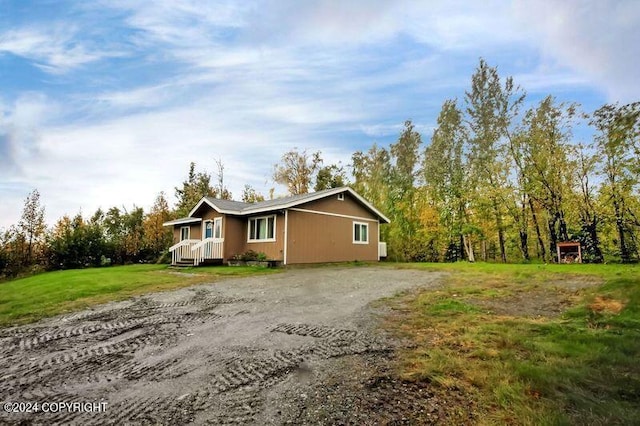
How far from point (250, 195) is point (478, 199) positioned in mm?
20752

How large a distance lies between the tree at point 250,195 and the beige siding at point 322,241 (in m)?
15.7

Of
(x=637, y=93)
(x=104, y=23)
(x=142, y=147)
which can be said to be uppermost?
(x=104, y=23)

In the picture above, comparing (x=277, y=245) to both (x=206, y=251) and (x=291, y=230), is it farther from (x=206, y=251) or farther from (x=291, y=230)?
(x=206, y=251)

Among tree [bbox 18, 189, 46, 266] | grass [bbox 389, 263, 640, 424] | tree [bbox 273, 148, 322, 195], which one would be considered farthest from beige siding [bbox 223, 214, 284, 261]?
tree [bbox 273, 148, 322, 195]

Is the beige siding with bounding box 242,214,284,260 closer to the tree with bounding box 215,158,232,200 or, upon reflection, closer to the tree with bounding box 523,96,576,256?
the tree with bounding box 523,96,576,256

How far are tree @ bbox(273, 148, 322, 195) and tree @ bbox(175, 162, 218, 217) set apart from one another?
22.1 feet

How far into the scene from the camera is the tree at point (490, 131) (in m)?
18.6

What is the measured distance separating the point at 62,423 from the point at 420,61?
44.0ft

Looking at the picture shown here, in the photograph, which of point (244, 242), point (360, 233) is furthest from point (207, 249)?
point (360, 233)

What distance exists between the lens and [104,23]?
29.1 feet

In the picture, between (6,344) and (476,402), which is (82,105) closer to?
(6,344)

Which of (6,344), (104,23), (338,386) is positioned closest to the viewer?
(338,386)

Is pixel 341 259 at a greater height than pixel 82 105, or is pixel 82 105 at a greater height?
pixel 82 105

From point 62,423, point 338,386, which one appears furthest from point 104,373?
point 338,386
